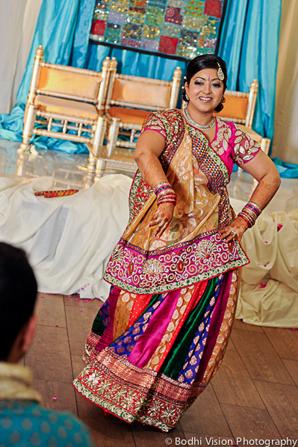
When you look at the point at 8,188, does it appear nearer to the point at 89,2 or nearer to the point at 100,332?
the point at 100,332

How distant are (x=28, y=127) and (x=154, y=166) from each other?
4.48 metres

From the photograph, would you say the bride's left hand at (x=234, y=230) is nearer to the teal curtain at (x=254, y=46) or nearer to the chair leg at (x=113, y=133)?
the chair leg at (x=113, y=133)

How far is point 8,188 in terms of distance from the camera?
3.38 metres

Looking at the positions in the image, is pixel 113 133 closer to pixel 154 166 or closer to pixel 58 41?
pixel 58 41

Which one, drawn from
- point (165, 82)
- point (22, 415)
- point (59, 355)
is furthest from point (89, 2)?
point (22, 415)

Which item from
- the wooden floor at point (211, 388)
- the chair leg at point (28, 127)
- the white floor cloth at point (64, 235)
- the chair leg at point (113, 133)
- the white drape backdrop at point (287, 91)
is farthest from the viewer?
the white drape backdrop at point (287, 91)

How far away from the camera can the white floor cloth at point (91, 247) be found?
320cm

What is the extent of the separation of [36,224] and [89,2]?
4.26 metres

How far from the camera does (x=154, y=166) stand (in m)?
1.82

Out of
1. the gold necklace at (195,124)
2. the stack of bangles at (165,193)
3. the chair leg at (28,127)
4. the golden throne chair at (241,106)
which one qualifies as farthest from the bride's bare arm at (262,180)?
the golden throne chair at (241,106)

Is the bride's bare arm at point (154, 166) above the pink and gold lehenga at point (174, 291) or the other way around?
above

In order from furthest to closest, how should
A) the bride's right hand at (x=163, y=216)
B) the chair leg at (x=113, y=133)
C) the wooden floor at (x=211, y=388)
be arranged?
the chair leg at (x=113, y=133), the wooden floor at (x=211, y=388), the bride's right hand at (x=163, y=216)

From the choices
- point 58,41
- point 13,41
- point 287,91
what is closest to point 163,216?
point 58,41

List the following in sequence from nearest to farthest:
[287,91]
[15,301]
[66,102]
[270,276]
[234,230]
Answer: [15,301], [234,230], [270,276], [66,102], [287,91]
